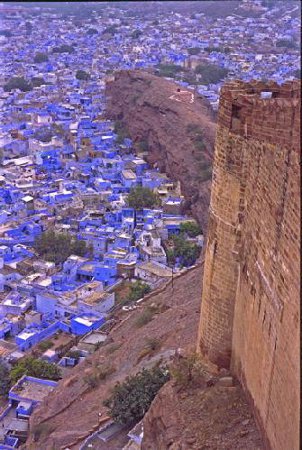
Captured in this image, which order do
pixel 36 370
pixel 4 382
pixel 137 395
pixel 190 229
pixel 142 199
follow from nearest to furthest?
pixel 137 395, pixel 36 370, pixel 4 382, pixel 190 229, pixel 142 199

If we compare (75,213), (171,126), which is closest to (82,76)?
(171,126)

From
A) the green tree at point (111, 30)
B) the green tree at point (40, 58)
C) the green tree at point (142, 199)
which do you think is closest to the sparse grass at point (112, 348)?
the green tree at point (142, 199)

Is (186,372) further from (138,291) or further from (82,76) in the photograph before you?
(82,76)

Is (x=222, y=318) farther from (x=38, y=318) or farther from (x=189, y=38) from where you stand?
(x=189, y=38)

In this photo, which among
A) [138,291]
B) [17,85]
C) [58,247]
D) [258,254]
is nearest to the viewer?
[258,254]

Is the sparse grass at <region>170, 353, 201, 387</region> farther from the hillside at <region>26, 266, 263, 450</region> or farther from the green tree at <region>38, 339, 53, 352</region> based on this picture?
the green tree at <region>38, 339, 53, 352</region>

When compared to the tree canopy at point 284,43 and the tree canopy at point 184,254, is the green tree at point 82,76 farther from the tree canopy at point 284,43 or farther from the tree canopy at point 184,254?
the tree canopy at point 184,254
